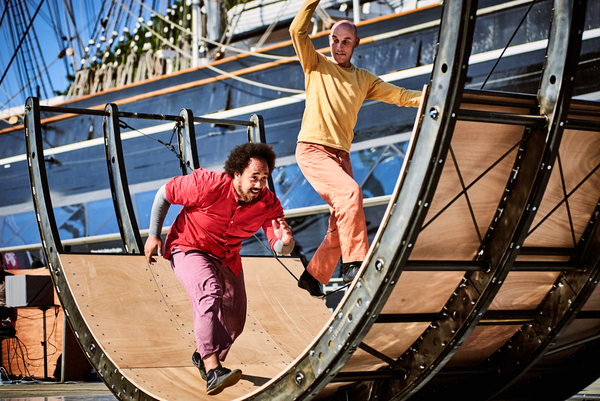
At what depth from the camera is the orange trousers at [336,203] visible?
3238 millimetres

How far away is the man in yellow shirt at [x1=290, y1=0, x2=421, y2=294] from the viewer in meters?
3.45

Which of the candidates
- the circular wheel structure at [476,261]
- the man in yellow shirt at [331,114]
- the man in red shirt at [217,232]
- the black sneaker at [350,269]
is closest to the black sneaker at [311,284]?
the man in yellow shirt at [331,114]

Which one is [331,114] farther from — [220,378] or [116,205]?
[116,205]

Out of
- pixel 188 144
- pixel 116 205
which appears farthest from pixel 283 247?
pixel 188 144

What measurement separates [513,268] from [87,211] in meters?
9.58

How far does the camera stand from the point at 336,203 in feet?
10.9

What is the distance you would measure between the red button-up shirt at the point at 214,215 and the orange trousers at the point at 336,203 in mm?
324

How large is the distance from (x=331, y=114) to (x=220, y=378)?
162cm

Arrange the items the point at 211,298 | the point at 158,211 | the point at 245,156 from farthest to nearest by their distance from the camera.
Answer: the point at 158,211
the point at 245,156
the point at 211,298

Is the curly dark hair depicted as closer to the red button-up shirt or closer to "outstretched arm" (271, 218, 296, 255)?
the red button-up shirt

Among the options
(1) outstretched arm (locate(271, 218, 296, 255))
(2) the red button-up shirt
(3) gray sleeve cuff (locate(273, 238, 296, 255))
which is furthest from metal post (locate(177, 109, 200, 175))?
(3) gray sleeve cuff (locate(273, 238, 296, 255))

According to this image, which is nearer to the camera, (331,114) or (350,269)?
(350,269)

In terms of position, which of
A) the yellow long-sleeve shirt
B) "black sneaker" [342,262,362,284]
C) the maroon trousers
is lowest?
the maroon trousers

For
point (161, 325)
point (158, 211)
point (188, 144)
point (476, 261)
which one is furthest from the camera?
point (188, 144)
